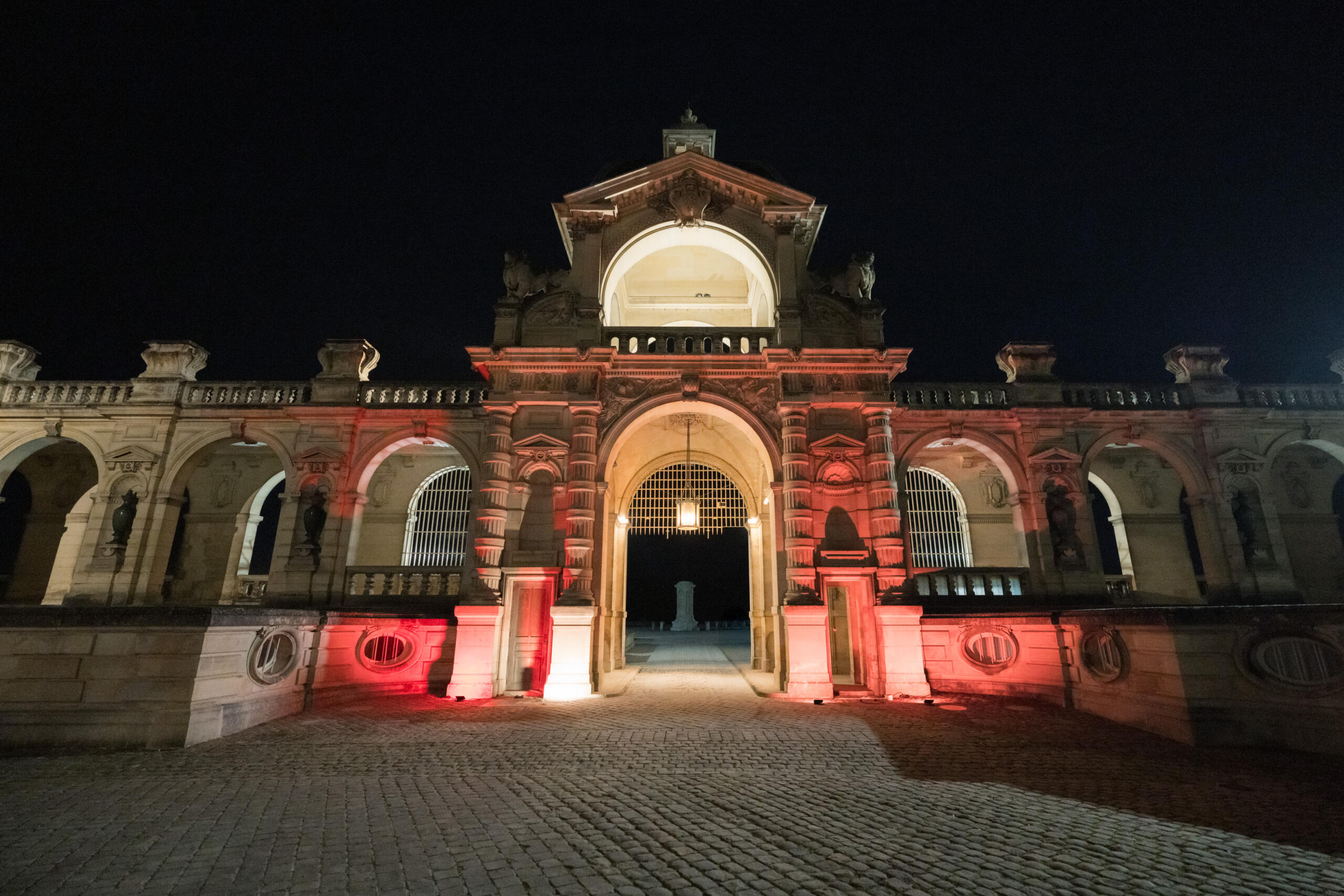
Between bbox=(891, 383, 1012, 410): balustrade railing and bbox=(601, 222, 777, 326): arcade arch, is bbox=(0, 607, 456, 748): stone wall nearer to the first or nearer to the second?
bbox=(601, 222, 777, 326): arcade arch

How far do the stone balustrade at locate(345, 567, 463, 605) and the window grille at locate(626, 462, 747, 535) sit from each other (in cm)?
594

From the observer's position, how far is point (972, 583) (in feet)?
48.0

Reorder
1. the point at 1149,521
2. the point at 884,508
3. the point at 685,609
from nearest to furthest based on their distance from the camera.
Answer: the point at 884,508
the point at 1149,521
the point at 685,609

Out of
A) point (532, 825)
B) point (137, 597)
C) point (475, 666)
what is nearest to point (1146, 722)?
point (532, 825)

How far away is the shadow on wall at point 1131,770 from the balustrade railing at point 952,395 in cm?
807

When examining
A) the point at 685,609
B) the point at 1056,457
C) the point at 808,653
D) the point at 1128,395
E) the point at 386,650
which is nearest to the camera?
the point at 808,653

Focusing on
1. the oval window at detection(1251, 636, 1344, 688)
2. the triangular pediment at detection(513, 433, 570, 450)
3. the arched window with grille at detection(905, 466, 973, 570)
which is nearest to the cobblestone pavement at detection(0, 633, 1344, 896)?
the oval window at detection(1251, 636, 1344, 688)

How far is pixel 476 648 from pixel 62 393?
14730mm

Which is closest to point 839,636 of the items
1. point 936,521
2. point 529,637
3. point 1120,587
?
point 936,521

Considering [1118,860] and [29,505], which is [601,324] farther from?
[29,505]

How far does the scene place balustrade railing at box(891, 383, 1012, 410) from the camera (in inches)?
616

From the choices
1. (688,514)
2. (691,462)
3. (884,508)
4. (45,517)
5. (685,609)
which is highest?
(691,462)

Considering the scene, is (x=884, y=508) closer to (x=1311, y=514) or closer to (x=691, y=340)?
(x=691, y=340)

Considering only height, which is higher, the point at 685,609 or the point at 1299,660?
the point at 685,609
